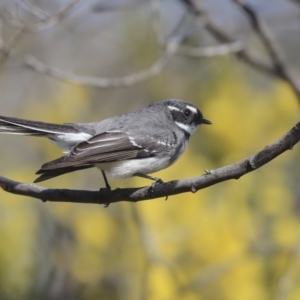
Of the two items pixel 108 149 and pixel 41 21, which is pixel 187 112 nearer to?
pixel 108 149

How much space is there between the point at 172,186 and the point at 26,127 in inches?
53.3

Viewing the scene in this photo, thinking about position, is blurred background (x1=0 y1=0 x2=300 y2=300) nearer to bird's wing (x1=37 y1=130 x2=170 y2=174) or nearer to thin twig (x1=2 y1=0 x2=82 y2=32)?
thin twig (x1=2 y1=0 x2=82 y2=32)

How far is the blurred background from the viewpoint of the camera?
264 inches

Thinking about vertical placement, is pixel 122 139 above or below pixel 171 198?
above

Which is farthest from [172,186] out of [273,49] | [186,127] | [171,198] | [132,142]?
[171,198]

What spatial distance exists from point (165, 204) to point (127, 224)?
814mm

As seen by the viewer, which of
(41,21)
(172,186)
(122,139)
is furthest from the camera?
(41,21)

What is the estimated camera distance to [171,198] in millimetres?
8297

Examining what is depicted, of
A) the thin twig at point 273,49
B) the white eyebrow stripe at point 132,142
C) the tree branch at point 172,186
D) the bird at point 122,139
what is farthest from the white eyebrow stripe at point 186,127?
the tree branch at point 172,186

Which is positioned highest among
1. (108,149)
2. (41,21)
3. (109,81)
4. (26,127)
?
(41,21)

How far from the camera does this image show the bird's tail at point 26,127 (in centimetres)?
465

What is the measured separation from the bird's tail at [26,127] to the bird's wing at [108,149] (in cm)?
24

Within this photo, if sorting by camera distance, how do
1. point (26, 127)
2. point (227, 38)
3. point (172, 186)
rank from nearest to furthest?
point (172, 186) → point (26, 127) → point (227, 38)

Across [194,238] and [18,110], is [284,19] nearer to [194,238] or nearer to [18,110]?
[194,238]
